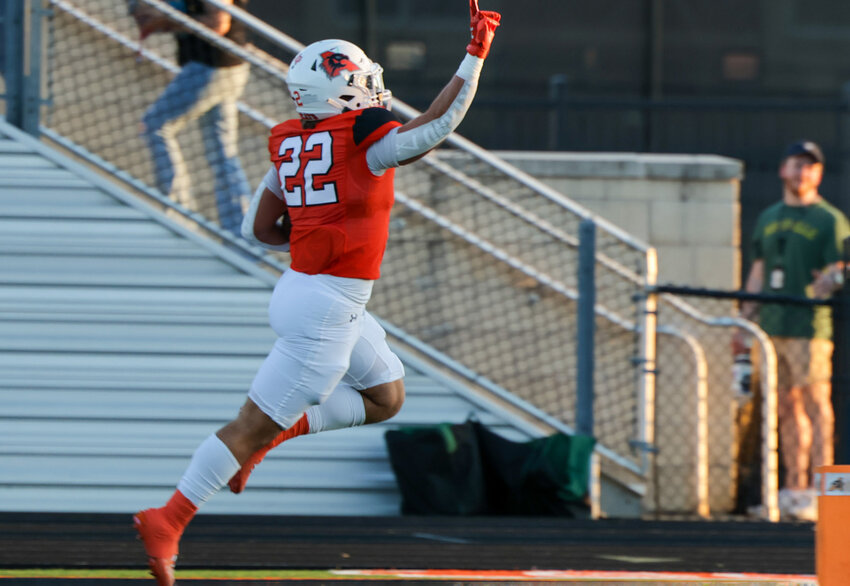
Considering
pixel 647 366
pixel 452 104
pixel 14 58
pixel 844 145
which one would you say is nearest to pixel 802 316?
pixel 647 366

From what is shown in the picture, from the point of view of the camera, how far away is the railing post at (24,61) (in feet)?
25.3

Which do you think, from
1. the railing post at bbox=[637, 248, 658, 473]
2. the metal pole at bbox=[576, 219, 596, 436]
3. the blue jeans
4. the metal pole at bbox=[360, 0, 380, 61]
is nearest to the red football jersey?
the blue jeans

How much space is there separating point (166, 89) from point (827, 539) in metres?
4.78

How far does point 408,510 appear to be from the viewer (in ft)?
24.8

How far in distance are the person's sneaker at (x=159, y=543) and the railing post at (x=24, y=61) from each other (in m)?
3.85

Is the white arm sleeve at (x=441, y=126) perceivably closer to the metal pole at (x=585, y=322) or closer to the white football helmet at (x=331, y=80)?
the white football helmet at (x=331, y=80)

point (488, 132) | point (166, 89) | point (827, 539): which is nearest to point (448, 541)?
point (827, 539)

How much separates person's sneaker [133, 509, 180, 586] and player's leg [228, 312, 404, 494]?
488mm

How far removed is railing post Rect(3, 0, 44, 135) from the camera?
25.3 feet

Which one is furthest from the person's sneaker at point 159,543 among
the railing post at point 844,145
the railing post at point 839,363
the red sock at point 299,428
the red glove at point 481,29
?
the railing post at point 844,145

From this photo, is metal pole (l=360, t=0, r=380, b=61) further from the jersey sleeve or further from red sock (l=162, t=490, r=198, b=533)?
red sock (l=162, t=490, r=198, b=533)

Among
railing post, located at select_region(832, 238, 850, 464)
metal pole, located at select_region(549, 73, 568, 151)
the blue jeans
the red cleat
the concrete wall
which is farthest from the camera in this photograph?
metal pole, located at select_region(549, 73, 568, 151)

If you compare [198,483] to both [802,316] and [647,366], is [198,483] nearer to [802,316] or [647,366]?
[647,366]

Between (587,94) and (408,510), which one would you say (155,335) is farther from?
(587,94)
